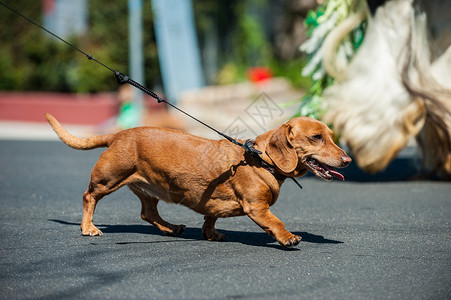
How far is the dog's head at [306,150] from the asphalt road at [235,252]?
1.95ft

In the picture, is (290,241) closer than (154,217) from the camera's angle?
Yes

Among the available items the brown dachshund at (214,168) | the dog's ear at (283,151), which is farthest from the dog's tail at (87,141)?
the dog's ear at (283,151)

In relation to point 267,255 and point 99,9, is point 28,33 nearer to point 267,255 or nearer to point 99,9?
point 99,9

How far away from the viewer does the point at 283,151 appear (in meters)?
4.38

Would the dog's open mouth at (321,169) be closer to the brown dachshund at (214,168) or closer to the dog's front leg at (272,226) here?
the brown dachshund at (214,168)

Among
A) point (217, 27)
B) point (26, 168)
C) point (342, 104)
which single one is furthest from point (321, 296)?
point (217, 27)

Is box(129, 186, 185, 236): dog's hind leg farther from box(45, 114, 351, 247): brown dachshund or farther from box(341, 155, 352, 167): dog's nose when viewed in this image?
box(341, 155, 352, 167): dog's nose

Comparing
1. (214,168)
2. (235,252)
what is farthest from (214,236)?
(214,168)

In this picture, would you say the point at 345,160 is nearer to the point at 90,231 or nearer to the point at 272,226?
the point at 272,226

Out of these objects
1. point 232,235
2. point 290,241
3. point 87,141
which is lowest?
point 232,235

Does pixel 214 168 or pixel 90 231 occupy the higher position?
pixel 214 168

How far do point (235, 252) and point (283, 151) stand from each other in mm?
797

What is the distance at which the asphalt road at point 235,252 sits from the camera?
351 centimetres

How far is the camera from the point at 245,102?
18156mm
